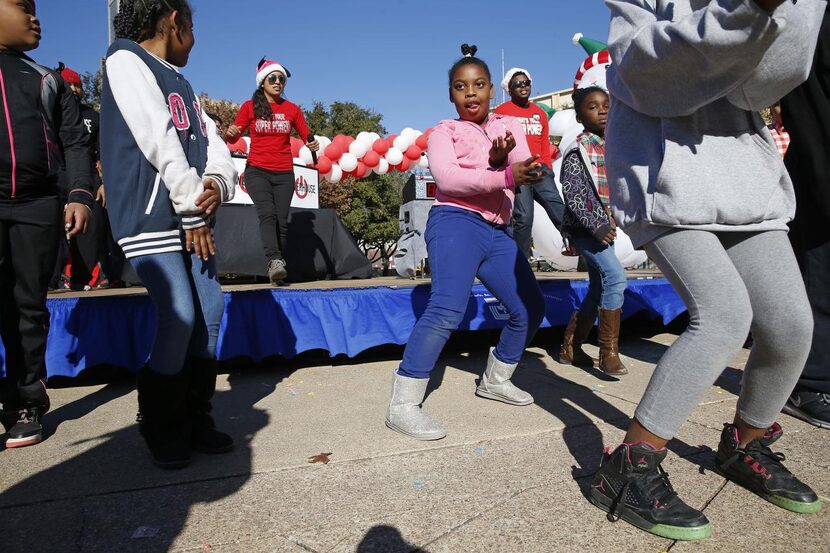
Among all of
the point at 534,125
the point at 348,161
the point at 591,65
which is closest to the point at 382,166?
the point at 348,161

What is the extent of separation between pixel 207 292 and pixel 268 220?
10.4ft

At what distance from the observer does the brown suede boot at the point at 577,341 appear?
398 centimetres

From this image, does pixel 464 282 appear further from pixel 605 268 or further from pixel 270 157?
pixel 270 157

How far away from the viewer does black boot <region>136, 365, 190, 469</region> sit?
2.21 metres

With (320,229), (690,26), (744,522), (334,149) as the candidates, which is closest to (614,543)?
(744,522)

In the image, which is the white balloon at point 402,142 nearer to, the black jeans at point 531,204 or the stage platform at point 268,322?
the black jeans at point 531,204

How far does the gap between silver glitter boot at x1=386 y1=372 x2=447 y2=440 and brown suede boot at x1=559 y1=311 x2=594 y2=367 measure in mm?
1775

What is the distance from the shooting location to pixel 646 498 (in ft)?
5.39

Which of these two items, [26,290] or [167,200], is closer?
[167,200]

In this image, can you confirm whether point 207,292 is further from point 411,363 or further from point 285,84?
point 285,84

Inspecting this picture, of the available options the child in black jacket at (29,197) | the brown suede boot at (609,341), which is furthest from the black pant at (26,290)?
the brown suede boot at (609,341)

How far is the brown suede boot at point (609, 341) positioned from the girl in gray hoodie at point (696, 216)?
1.89 metres

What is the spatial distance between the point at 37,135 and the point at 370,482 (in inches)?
81.7

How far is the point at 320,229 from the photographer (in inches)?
329
